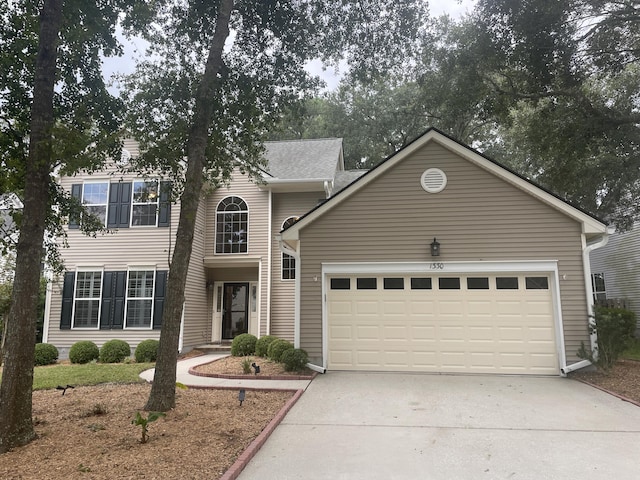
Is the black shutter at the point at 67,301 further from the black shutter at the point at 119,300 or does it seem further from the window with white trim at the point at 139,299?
the window with white trim at the point at 139,299

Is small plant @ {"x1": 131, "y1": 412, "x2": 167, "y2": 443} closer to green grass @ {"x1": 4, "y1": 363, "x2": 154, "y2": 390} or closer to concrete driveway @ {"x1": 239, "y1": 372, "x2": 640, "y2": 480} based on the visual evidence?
concrete driveway @ {"x1": 239, "y1": 372, "x2": 640, "y2": 480}

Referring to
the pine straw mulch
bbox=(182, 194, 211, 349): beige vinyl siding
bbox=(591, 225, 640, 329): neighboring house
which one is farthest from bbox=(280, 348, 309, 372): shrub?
bbox=(591, 225, 640, 329): neighboring house

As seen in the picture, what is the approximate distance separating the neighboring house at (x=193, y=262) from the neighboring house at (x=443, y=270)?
4.70 m

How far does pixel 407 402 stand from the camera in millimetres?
7227

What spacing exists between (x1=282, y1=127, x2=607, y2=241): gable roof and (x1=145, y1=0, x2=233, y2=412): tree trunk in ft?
12.2

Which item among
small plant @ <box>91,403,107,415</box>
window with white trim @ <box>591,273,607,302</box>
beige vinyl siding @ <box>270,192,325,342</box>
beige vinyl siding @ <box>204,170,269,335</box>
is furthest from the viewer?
window with white trim @ <box>591,273,607,302</box>

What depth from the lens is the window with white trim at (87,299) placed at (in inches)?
543

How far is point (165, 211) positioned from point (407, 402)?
34.4 ft

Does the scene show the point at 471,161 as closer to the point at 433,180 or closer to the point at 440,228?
the point at 433,180

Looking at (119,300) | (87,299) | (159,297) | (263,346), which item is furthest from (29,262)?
(87,299)

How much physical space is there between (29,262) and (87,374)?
6.08 m

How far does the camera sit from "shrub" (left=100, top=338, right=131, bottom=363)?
12.4m

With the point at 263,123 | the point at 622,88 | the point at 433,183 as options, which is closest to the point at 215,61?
the point at 263,123

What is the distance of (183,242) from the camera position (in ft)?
21.9
